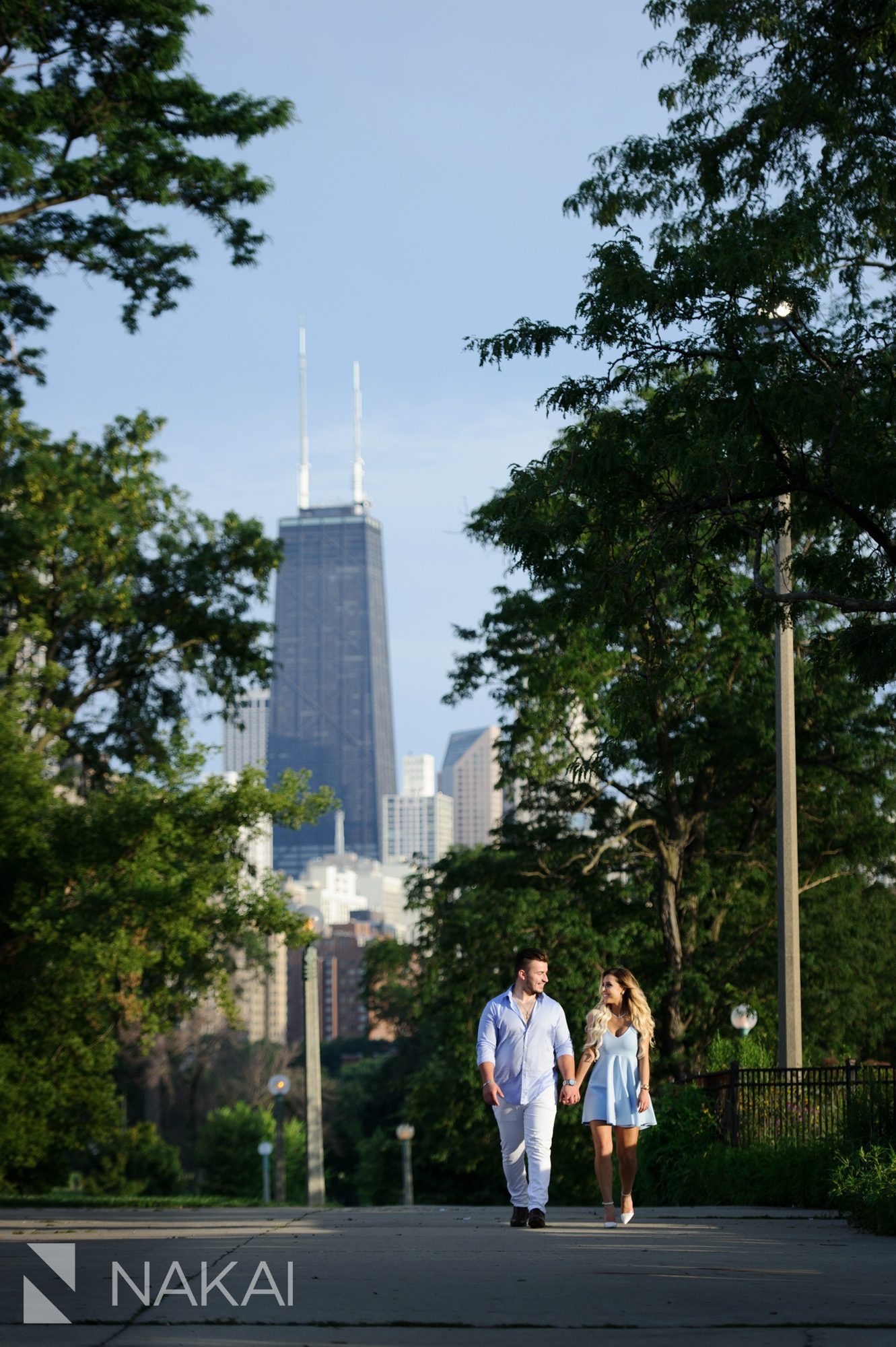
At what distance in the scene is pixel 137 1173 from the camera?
6266cm

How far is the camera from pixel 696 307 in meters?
11.2

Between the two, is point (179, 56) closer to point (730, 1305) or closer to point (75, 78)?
point (75, 78)

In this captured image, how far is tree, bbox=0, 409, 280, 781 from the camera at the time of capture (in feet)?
92.2

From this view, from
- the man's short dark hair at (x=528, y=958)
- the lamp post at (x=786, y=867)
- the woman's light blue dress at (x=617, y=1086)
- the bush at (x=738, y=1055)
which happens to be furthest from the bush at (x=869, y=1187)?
the bush at (x=738, y=1055)

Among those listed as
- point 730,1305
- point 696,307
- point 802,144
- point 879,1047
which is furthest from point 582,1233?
point 879,1047

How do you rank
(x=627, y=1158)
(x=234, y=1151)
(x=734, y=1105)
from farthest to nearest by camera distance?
(x=234, y=1151) < (x=734, y=1105) < (x=627, y=1158)

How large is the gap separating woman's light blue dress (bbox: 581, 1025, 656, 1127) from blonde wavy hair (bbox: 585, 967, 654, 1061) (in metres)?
0.04

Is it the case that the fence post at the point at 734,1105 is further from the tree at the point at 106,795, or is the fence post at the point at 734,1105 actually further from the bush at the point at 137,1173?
the bush at the point at 137,1173

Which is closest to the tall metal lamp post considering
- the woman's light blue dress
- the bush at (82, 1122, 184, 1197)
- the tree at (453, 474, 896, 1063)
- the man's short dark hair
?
the tree at (453, 474, 896, 1063)

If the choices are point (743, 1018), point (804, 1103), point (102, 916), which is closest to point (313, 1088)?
point (102, 916)

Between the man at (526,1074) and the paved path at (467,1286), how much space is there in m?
0.35

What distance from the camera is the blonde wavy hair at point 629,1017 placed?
10.5 m

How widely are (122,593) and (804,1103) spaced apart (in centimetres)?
1717

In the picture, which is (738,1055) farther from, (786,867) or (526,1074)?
(526,1074)
